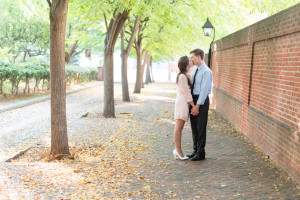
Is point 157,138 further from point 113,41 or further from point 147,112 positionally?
point 147,112

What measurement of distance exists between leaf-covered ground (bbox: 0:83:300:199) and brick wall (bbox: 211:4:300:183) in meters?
0.38

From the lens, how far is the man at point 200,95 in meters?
6.32

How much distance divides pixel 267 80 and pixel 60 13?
4369 mm

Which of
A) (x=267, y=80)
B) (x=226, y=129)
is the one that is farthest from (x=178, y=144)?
(x=226, y=129)

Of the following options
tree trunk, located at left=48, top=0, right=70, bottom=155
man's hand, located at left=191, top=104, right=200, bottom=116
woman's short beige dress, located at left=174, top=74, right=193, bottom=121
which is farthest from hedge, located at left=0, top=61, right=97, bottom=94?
man's hand, located at left=191, top=104, right=200, bottom=116

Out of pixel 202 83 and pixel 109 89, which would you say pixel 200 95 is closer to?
pixel 202 83

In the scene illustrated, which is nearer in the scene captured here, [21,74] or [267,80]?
[267,80]

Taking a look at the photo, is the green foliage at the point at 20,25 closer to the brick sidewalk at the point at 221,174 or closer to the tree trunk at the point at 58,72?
the tree trunk at the point at 58,72

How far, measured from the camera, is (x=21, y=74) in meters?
18.8

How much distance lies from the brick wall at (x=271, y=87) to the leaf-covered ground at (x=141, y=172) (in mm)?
375

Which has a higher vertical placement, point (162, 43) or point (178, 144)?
point (162, 43)

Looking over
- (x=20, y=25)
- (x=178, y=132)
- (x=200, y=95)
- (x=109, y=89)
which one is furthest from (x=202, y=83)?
(x=20, y=25)

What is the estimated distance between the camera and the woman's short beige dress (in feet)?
20.7

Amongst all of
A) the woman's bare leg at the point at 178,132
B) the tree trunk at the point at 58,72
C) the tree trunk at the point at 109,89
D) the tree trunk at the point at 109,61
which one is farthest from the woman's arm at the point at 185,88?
the tree trunk at the point at 109,89
